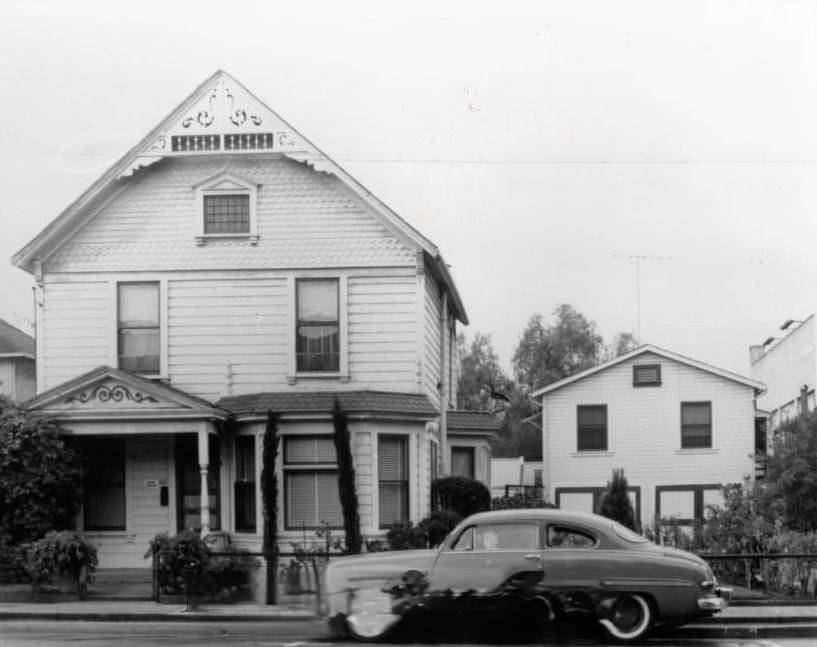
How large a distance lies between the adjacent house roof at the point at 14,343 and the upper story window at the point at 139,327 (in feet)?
29.6

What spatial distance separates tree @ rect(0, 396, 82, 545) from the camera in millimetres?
23000

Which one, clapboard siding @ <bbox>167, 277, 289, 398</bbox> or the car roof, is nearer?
the car roof

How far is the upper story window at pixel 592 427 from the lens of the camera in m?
39.9

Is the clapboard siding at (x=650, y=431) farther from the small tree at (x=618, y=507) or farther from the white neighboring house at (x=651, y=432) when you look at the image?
the small tree at (x=618, y=507)

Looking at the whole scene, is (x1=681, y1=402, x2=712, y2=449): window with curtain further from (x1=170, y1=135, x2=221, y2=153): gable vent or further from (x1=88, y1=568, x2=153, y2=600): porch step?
(x1=88, y1=568, x2=153, y2=600): porch step

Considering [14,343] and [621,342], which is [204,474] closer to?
[14,343]

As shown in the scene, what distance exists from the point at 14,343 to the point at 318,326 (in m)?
13.9

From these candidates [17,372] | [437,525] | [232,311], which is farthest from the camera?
[17,372]

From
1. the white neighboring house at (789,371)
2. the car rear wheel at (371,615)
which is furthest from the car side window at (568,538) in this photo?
the white neighboring house at (789,371)

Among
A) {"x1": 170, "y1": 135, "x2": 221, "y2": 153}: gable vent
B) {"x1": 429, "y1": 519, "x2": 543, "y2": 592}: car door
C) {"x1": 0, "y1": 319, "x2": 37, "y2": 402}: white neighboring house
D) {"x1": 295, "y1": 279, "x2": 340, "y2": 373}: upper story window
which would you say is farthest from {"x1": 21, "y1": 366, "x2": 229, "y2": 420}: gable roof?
{"x1": 0, "y1": 319, "x2": 37, "y2": 402}: white neighboring house

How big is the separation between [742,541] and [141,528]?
448 inches

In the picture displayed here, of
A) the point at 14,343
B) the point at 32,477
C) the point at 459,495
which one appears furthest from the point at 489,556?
the point at 14,343

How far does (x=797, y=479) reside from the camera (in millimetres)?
29500

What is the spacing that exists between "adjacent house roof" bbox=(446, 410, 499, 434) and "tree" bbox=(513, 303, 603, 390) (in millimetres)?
39117
